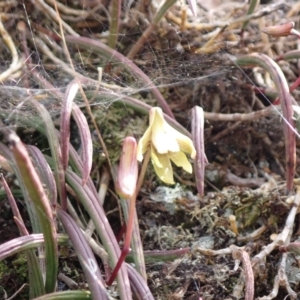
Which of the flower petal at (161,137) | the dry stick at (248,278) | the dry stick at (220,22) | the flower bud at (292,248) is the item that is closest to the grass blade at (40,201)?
the flower petal at (161,137)

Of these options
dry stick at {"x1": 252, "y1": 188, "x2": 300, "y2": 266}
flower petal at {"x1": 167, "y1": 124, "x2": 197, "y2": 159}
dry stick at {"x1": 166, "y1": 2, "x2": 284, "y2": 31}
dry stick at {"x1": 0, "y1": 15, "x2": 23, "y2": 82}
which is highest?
dry stick at {"x1": 166, "y1": 2, "x2": 284, "y2": 31}

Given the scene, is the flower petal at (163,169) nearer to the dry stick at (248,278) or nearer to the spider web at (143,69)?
the dry stick at (248,278)

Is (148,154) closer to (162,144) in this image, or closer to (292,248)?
(162,144)

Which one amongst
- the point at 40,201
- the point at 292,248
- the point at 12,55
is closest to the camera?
the point at 40,201

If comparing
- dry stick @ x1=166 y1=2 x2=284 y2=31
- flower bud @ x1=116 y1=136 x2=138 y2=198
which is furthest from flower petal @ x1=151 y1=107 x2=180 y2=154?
dry stick @ x1=166 y1=2 x2=284 y2=31

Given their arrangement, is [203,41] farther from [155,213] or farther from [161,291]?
[161,291]

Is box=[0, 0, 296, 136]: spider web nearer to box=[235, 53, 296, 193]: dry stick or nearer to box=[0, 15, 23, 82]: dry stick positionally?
box=[0, 15, 23, 82]: dry stick

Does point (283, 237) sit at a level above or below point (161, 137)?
below

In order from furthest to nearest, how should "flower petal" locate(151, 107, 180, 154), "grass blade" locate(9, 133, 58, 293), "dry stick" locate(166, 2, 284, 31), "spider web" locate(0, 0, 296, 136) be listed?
1. "dry stick" locate(166, 2, 284, 31)
2. "spider web" locate(0, 0, 296, 136)
3. "flower petal" locate(151, 107, 180, 154)
4. "grass blade" locate(9, 133, 58, 293)

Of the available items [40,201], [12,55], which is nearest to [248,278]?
[40,201]
